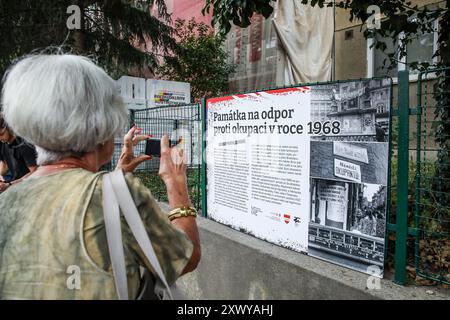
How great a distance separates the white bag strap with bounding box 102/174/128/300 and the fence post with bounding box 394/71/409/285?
1831 mm

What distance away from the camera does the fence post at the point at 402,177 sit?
2355 mm

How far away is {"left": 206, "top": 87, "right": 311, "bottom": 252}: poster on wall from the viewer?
293 centimetres

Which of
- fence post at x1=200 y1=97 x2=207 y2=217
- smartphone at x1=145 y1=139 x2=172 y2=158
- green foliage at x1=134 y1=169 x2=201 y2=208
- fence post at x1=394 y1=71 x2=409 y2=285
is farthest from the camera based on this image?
green foliage at x1=134 y1=169 x2=201 y2=208

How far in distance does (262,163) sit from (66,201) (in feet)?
7.17

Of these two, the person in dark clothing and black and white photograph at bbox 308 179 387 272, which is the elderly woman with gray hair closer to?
black and white photograph at bbox 308 179 387 272

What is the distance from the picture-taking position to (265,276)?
303 cm

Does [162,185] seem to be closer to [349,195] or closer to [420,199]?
[349,195]

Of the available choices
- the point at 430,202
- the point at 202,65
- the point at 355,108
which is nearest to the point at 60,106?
the point at 355,108

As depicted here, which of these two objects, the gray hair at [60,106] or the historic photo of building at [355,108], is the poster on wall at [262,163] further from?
the gray hair at [60,106]

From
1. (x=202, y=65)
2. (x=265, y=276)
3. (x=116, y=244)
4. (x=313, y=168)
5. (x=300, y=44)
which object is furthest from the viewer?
(x=202, y=65)

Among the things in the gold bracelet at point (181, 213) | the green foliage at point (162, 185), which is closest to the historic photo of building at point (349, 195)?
the gold bracelet at point (181, 213)

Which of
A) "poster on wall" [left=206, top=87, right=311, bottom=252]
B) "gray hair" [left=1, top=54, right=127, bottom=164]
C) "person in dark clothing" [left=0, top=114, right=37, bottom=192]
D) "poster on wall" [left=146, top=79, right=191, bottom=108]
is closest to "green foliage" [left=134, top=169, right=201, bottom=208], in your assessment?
"poster on wall" [left=206, top=87, right=311, bottom=252]
